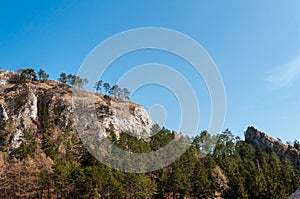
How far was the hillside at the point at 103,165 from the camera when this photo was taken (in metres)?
38.8

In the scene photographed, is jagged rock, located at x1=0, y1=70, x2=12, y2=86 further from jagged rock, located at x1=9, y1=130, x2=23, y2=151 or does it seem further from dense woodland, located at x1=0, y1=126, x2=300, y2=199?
dense woodland, located at x1=0, y1=126, x2=300, y2=199

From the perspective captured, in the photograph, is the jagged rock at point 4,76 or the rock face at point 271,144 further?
the jagged rock at point 4,76

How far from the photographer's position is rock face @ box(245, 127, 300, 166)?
85125 millimetres

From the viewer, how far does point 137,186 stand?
4288 cm

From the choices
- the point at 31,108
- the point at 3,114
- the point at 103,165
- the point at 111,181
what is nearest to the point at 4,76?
the point at 31,108

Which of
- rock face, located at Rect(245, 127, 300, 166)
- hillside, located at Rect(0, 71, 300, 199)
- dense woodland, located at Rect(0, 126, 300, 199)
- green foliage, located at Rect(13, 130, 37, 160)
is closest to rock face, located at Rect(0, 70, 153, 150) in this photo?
hillside, located at Rect(0, 71, 300, 199)

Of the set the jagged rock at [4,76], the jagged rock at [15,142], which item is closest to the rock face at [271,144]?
the jagged rock at [15,142]

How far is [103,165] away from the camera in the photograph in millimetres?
45000

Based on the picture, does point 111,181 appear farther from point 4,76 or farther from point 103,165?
point 4,76

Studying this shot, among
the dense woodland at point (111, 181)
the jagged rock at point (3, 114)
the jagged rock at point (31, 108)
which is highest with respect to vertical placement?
the jagged rock at point (31, 108)

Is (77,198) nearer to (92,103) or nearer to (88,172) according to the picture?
(88,172)

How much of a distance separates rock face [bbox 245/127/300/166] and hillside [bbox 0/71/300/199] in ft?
0.91

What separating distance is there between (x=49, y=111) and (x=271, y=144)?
75019mm

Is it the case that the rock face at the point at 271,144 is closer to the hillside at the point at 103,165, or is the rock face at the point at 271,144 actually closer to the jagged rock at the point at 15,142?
the hillside at the point at 103,165
